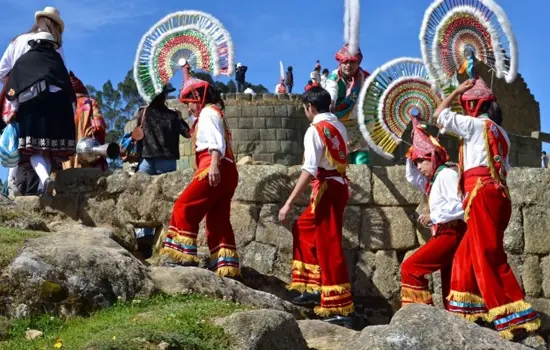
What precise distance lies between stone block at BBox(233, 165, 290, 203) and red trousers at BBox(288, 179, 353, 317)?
0.79m

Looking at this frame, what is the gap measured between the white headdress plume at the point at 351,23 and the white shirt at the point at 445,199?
174 centimetres

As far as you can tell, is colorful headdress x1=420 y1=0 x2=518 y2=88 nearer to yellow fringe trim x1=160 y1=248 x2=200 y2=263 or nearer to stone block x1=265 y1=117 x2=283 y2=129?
yellow fringe trim x1=160 y1=248 x2=200 y2=263

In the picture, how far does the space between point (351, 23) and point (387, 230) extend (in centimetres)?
180

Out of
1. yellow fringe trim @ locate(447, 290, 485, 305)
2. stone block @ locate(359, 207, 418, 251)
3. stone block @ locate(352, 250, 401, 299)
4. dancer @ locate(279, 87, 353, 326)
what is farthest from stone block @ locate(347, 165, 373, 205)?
yellow fringe trim @ locate(447, 290, 485, 305)

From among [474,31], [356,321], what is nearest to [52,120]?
[356,321]

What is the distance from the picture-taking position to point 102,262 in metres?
5.51

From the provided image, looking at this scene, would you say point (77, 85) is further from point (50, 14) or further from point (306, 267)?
point (306, 267)

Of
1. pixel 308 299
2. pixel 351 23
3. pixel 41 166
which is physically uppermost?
pixel 351 23

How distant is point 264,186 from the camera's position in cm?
760

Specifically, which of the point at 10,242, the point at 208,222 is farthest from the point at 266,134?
the point at 10,242

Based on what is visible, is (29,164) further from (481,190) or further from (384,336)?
(384,336)

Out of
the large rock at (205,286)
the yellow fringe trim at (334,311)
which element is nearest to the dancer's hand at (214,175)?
the large rock at (205,286)

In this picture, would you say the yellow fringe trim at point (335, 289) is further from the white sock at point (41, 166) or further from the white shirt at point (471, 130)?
the white sock at point (41, 166)

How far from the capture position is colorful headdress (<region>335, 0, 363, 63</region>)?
7727mm
